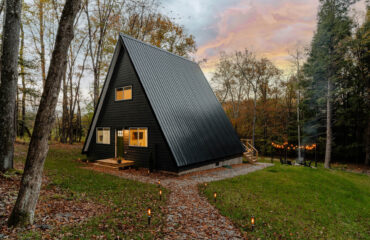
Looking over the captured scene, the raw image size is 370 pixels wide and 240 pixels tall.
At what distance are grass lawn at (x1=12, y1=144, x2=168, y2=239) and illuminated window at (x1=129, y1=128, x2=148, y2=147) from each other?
311 cm

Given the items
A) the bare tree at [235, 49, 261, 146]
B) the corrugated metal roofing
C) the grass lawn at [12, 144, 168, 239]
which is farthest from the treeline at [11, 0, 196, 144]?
the grass lawn at [12, 144, 168, 239]

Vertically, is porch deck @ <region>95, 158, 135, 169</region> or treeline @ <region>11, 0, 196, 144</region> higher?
treeline @ <region>11, 0, 196, 144</region>

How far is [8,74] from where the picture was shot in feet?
21.3

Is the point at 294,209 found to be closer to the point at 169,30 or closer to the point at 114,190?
the point at 114,190

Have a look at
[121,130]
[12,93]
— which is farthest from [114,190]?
[121,130]

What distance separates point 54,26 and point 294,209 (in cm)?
2437

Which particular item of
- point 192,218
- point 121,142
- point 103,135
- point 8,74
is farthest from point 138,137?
point 192,218

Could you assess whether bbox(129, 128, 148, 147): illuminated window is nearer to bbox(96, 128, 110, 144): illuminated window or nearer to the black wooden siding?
the black wooden siding

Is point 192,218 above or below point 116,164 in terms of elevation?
below

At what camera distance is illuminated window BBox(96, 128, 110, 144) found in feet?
44.1

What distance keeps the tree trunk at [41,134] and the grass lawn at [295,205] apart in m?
4.61

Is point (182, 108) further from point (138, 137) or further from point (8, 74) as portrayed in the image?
point (8, 74)

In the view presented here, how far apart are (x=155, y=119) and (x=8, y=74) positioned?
20.0 ft

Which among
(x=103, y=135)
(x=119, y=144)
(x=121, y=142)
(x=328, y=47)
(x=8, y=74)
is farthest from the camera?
(x=328, y=47)
